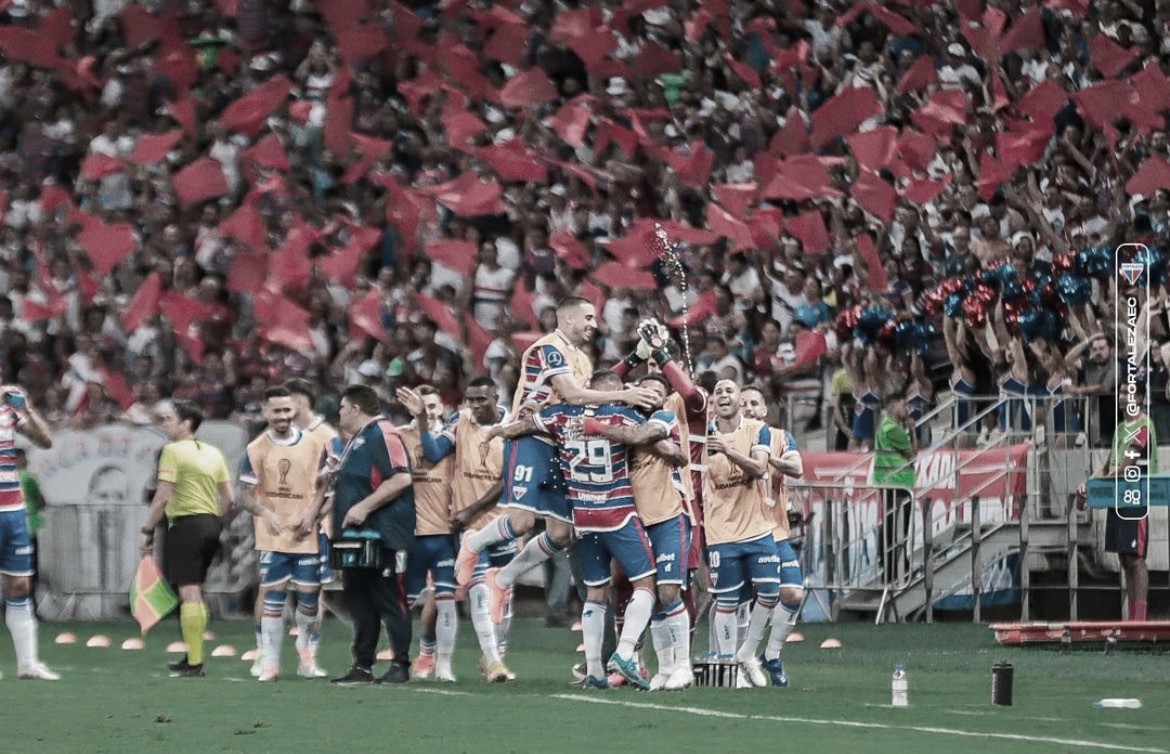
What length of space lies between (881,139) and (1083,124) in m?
1.96

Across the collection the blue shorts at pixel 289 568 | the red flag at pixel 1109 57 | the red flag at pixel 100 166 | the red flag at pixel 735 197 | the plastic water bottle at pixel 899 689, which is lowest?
the plastic water bottle at pixel 899 689

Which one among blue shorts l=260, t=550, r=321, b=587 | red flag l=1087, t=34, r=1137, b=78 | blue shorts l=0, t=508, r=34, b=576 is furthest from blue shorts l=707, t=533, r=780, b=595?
red flag l=1087, t=34, r=1137, b=78

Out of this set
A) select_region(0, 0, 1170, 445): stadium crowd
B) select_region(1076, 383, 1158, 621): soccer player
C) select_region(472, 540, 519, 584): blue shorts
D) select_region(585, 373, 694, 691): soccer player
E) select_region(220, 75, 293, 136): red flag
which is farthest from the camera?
select_region(220, 75, 293, 136): red flag

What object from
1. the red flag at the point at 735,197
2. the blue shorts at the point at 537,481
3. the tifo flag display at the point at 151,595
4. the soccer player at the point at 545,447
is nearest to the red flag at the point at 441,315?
the red flag at the point at 735,197

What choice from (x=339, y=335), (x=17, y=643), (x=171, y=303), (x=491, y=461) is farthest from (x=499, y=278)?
(x=17, y=643)

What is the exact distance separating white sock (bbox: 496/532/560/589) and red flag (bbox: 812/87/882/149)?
9884mm

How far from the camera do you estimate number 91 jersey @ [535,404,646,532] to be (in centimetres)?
1268

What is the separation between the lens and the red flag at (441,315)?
22094 millimetres

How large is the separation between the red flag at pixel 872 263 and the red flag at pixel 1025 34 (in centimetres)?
264

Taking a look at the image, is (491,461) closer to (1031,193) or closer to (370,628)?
(370,628)

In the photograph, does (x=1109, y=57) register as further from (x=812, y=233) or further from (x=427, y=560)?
(x=427, y=560)

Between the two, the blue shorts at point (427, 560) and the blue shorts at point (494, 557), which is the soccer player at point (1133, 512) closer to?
the blue shorts at point (494, 557)

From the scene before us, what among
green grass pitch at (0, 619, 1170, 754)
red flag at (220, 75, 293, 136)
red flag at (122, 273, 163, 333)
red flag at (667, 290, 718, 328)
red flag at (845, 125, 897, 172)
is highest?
red flag at (220, 75, 293, 136)

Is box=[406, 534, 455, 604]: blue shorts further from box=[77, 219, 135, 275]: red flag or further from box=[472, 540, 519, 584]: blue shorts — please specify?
box=[77, 219, 135, 275]: red flag
